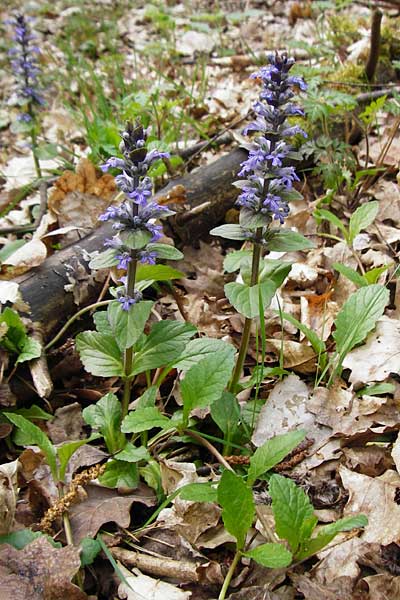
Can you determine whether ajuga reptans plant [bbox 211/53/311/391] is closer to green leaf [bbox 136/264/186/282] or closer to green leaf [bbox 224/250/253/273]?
green leaf [bbox 224/250/253/273]

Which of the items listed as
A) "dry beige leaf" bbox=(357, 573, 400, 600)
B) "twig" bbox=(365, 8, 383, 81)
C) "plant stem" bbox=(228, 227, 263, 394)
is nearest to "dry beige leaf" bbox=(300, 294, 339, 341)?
"plant stem" bbox=(228, 227, 263, 394)

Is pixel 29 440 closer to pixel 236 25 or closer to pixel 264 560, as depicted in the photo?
pixel 264 560

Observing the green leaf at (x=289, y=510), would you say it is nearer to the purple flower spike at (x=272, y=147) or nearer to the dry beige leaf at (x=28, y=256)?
the purple flower spike at (x=272, y=147)

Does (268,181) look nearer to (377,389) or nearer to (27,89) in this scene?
(377,389)

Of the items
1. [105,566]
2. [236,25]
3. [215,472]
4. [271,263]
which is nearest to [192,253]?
[271,263]

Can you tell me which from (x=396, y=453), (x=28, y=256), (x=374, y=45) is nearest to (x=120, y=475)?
(x=396, y=453)

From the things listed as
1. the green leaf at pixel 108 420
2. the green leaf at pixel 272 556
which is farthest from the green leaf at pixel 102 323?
the green leaf at pixel 272 556
